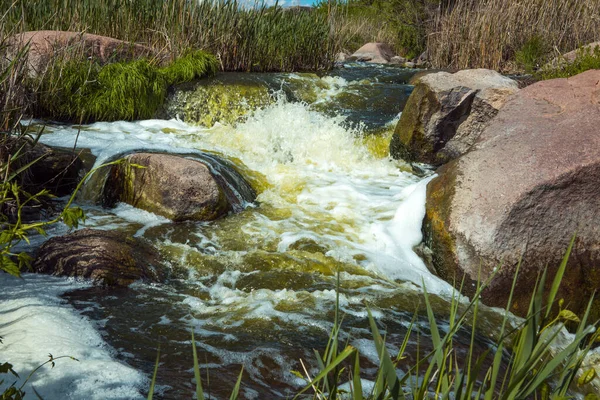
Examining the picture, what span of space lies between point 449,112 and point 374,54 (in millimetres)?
11003

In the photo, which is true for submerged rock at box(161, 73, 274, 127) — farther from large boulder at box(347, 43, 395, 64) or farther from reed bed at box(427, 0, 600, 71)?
large boulder at box(347, 43, 395, 64)

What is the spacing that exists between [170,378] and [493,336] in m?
2.18

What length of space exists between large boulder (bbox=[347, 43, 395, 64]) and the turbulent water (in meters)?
9.21

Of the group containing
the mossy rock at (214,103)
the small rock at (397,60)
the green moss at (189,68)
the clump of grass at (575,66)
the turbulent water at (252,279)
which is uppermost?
the clump of grass at (575,66)

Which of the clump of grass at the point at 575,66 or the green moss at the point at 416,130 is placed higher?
the clump of grass at the point at 575,66

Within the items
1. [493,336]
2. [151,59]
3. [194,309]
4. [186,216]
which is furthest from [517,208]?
[151,59]

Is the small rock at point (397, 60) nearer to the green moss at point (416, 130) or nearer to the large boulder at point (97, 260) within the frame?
the green moss at point (416, 130)

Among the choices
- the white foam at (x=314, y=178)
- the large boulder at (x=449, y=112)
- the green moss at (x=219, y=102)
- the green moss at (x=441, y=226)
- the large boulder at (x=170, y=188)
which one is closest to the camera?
the green moss at (x=441, y=226)

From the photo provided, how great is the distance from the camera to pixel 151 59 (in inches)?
388

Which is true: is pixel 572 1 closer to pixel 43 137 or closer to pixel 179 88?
pixel 179 88

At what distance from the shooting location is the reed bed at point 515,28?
11.5 m

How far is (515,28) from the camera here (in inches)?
466

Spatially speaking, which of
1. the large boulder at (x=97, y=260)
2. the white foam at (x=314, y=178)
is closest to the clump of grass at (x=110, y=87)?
the white foam at (x=314, y=178)

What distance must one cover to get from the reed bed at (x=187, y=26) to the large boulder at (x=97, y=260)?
621 cm
